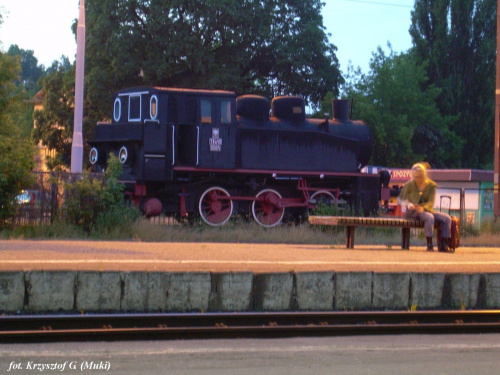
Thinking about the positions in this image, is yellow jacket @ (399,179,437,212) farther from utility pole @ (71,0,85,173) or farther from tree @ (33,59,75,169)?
tree @ (33,59,75,169)

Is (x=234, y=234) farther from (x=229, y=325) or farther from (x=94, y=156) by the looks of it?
(x=229, y=325)

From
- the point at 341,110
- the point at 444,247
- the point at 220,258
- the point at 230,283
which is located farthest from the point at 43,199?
the point at 341,110

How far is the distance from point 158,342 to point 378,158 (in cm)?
3675

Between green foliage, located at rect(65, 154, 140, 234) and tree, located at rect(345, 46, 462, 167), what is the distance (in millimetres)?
27818

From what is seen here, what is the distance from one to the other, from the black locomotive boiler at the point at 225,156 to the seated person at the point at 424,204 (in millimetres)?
6512

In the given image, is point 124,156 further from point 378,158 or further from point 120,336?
point 378,158

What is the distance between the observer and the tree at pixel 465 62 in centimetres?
4784

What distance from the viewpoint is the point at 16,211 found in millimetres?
14609

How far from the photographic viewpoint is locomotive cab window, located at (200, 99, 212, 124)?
18.3m

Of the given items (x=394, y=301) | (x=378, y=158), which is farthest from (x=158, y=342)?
(x=378, y=158)

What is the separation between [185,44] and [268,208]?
17028mm

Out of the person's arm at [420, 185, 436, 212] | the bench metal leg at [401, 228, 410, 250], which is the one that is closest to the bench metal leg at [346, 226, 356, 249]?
the bench metal leg at [401, 228, 410, 250]

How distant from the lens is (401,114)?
145ft

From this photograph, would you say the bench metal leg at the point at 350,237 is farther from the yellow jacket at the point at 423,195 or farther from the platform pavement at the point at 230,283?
the platform pavement at the point at 230,283
